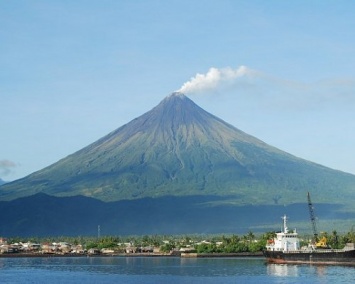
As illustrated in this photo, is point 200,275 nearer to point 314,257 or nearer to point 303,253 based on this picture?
point 314,257

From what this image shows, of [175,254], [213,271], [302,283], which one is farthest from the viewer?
[175,254]

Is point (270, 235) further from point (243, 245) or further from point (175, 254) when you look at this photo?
point (175, 254)

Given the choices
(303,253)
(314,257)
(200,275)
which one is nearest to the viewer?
(200,275)

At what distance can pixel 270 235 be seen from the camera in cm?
15338

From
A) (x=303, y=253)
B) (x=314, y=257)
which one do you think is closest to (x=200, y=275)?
(x=314, y=257)

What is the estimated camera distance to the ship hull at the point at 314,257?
10287cm

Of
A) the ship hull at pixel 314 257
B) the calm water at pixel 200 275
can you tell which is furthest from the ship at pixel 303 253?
the calm water at pixel 200 275

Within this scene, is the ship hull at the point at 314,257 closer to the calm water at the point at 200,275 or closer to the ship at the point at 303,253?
the ship at the point at 303,253

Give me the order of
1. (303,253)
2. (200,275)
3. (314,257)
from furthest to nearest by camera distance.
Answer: (303,253) < (314,257) < (200,275)

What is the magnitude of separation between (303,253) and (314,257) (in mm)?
1939

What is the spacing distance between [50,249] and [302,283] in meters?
118

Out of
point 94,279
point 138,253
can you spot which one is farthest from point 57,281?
point 138,253

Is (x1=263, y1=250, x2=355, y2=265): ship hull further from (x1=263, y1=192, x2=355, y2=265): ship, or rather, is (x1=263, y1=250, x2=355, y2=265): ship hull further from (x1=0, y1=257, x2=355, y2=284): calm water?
(x1=0, y1=257, x2=355, y2=284): calm water

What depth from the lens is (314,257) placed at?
10794 centimetres
